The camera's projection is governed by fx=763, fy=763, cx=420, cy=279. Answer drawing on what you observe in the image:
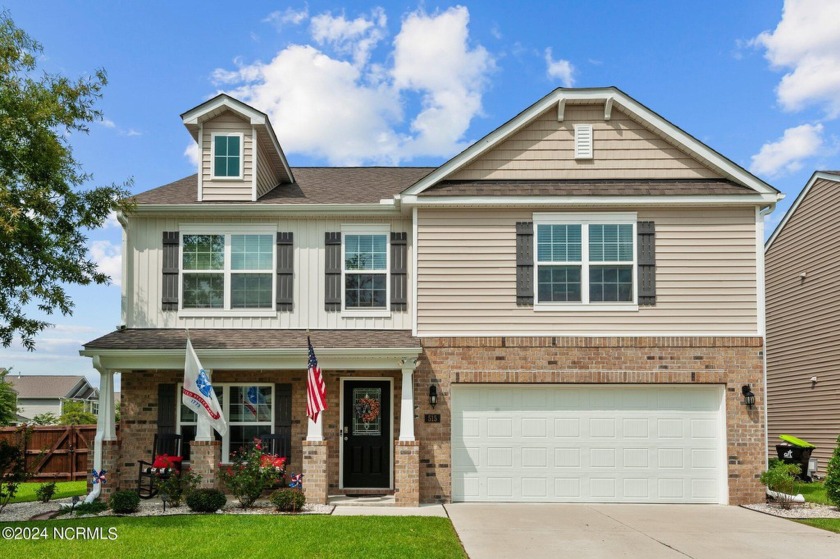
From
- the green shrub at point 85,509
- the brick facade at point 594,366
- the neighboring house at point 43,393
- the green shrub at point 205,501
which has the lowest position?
the neighboring house at point 43,393

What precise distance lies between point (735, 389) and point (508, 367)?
13.1 feet

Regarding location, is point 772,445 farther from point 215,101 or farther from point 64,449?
point 64,449

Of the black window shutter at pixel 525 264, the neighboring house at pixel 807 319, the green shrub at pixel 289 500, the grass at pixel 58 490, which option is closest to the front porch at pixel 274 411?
the green shrub at pixel 289 500

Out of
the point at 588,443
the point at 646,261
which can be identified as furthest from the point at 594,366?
the point at 646,261

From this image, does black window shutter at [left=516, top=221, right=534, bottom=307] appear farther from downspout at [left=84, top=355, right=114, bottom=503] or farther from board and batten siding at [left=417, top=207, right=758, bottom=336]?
downspout at [left=84, top=355, right=114, bottom=503]

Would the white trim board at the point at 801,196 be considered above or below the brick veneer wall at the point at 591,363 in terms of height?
above

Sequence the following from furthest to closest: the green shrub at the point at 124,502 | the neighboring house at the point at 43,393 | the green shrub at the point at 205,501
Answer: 1. the neighboring house at the point at 43,393
2. the green shrub at the point at 205,501
3. the green shrub at the point at 124,502

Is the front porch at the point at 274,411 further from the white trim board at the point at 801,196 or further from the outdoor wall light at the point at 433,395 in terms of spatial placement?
the white trim board at the point at 801,196

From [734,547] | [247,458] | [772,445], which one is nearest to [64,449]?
[247,458]

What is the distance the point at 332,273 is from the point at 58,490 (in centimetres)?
801

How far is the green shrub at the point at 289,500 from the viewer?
1184cm

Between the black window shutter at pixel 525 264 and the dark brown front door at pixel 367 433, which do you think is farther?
the dark brown front door at pixel 367 433

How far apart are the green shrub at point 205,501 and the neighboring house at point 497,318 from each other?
3.17ft

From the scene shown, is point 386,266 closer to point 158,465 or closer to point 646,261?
point 646,261
